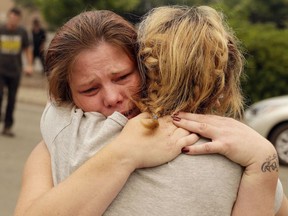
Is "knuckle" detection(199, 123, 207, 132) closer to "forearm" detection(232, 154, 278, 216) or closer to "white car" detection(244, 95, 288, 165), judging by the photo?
"forearm" detection(232, 154, 278, 216)

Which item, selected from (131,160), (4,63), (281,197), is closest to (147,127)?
(131,160)

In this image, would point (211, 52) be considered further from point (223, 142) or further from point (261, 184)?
point (261, 184)

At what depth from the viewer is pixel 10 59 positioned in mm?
9898

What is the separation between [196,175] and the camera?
1.51 meters

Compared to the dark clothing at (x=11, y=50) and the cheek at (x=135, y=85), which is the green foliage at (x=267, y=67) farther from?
the cheek at (x=135, y=85)

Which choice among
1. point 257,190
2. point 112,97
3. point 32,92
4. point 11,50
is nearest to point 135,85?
point 112,97

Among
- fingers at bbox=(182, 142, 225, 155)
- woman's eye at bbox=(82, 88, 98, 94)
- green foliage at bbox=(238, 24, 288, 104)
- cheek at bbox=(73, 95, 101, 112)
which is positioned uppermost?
woman's eye at bbox=(82, 88, 98, 94)

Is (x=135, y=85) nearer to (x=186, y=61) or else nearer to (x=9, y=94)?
(x=186, y=61)

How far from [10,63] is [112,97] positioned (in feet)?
27.8

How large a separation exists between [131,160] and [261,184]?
1.12ft

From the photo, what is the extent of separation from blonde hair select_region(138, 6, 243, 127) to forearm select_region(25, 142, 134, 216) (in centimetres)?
16

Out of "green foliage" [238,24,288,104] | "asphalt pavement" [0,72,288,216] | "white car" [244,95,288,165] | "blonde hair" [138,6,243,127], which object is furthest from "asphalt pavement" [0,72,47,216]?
"green foliage" [238,24,288,104]

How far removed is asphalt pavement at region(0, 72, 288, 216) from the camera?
6148 mm

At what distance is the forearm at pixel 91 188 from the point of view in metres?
1.50
